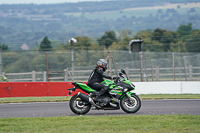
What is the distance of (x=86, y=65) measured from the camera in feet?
79.3

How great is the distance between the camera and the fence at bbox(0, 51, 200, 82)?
23.6 metres

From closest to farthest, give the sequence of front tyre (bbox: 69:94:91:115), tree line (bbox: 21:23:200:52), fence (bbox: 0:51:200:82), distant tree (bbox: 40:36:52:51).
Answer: front tyre (bbox: 69:94:91:115), distant tree (bbox: 40:36:52:51), fence (bbox: 0:51:200:82), tree line (bbox: 21:23:200:52)

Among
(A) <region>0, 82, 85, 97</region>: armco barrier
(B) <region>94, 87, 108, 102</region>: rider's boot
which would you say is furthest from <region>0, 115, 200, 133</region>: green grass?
(A) <region>0, 82, 85, 97</region>: armco barrier

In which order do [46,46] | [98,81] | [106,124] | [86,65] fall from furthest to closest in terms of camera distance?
1. [46,46]
2. [86,65]
3. [98,81]
4. [106,124]

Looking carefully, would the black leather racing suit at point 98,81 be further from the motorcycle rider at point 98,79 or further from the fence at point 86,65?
the fence at point 86,65

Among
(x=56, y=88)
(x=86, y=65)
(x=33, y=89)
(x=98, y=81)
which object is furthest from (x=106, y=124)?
(x=86, y=65)

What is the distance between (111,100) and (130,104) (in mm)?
568

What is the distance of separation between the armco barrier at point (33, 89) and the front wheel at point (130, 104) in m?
7.60

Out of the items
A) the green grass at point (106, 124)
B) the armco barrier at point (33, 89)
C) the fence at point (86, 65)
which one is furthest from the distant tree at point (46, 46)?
the green grass at point (106, 124)

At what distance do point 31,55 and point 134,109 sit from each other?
1458 centimetres

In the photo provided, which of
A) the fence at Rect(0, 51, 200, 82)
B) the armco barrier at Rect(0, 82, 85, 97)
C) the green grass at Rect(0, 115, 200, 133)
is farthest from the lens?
the fence at Rect(0, 51, 200, 82)

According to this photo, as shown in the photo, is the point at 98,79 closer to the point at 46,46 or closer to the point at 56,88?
the point at 56,88

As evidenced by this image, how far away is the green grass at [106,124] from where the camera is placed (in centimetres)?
825

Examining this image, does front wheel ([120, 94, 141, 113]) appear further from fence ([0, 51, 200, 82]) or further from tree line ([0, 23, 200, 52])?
fence ([0, 51, 200, 82])
